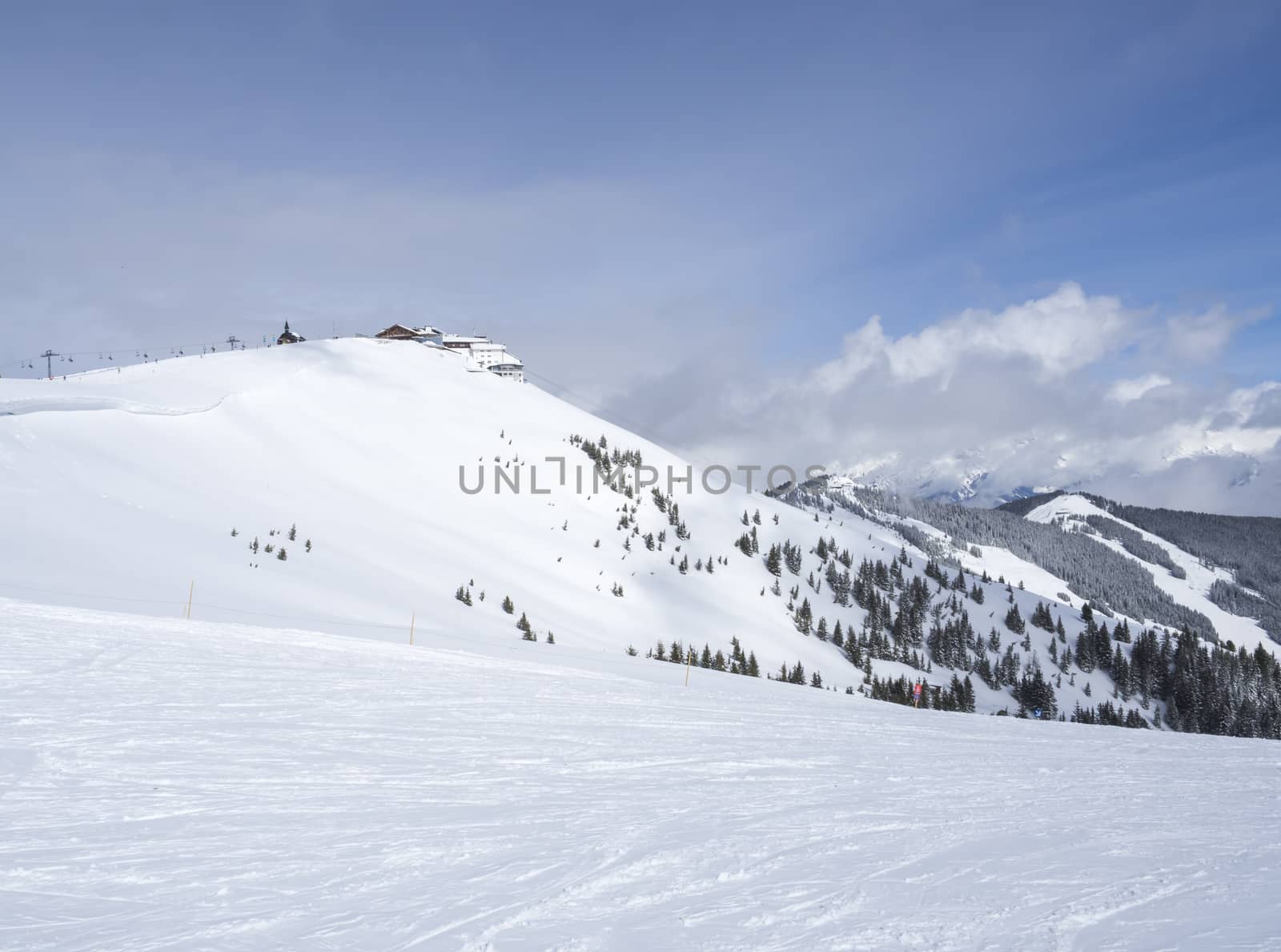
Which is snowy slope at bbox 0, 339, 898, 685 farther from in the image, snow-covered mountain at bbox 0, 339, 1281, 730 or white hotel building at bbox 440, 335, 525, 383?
white hotel building at bbox 440, 335, 525, 383

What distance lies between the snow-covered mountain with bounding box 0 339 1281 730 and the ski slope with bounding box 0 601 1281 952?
14494mm

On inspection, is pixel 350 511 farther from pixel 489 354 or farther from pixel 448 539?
pixel 489 354

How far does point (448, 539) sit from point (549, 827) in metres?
67.3

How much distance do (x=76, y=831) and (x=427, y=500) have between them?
251ft

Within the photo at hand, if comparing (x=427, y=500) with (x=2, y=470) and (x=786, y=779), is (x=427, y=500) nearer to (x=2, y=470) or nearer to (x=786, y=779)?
(x=2, y=470)

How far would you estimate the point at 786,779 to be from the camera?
36.9ft

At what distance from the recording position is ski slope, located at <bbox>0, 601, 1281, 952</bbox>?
571 cm

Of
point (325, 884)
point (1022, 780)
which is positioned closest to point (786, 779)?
point (1022, 780)

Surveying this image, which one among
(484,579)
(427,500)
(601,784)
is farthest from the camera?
(427,500)

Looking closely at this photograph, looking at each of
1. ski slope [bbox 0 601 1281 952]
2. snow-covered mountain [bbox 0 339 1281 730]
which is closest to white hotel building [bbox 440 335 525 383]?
snow-covered mountain [bbox 0 339 1281 730]

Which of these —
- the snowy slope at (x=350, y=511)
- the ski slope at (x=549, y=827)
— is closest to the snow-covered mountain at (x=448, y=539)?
the snowy slope at (x=350, y=511)

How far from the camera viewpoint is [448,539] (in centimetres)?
7269

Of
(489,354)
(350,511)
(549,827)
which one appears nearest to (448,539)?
(350,511)

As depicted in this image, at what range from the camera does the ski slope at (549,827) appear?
225 inches
